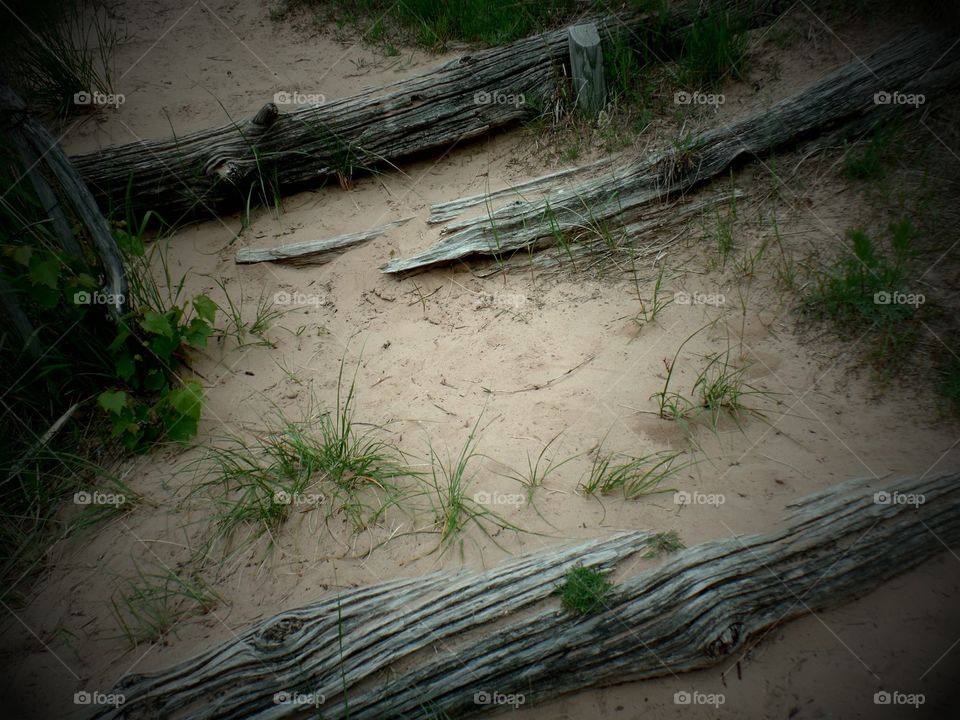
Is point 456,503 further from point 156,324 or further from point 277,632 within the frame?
point 156,324

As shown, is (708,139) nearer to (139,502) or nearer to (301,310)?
(301,310)

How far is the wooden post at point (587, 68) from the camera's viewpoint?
4629 millimetres

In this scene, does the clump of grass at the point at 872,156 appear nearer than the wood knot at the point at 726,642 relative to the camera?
No

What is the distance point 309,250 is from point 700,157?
2812 mm

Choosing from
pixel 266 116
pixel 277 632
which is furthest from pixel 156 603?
pixel 266 116

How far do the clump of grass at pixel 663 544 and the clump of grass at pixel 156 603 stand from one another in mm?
1944

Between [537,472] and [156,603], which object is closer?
[156,603]

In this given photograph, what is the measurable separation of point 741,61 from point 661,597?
4.07 m

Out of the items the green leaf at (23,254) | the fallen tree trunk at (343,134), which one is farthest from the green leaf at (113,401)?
the fallen tree trunk at (343,134)

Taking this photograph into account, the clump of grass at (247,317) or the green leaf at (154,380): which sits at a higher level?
the clump of grass at (247,317)

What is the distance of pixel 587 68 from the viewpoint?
4703mm

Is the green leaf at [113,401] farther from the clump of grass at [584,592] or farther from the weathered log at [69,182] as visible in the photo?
the clump of grass at [584,592]

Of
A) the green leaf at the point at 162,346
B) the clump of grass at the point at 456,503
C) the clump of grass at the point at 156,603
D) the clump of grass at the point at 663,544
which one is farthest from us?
the green leaf at the point at 162,346

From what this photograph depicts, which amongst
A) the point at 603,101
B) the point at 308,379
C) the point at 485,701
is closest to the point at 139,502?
the point at 308,379
